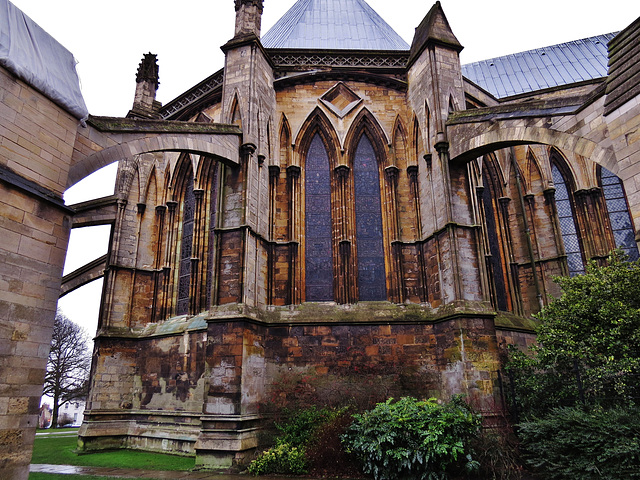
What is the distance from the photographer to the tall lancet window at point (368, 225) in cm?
1214

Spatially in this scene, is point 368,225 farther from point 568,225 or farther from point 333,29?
point 333,29

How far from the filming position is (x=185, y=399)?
11953 millimetres

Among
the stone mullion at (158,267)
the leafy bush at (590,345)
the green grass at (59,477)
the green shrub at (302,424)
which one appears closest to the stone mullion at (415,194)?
the leafy bush at (590,345)

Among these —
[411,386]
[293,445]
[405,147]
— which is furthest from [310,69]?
[293,445]

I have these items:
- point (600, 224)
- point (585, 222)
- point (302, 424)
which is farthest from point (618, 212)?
point (302, 424)

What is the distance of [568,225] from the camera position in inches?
606

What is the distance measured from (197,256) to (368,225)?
17.1 ft

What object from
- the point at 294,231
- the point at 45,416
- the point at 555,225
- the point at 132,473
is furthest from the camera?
the point at 45,416

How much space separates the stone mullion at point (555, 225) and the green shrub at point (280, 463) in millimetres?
10049

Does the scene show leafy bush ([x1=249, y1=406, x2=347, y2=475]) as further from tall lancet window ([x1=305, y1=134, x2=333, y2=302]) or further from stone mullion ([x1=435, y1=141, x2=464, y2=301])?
stone mullion ([x1=435, y1=141, x2=464, y2=301])

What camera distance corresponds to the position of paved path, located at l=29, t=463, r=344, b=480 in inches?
328

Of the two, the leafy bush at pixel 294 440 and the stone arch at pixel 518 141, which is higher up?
the stone arch at pixel 518 141

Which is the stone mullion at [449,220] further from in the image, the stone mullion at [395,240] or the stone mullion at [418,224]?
the stone mullion at [395,240]

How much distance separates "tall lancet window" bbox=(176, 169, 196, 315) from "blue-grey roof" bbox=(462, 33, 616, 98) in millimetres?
14789
